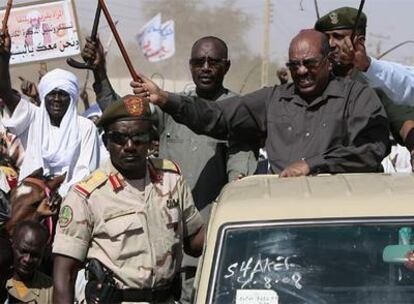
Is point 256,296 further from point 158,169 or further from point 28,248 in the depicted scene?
point 28,248

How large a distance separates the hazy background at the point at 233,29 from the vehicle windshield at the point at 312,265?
10.6m

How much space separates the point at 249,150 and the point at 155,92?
2.27ft

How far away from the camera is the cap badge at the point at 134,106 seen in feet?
13.3

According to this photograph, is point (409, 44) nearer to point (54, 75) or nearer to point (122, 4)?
point (122, 4)

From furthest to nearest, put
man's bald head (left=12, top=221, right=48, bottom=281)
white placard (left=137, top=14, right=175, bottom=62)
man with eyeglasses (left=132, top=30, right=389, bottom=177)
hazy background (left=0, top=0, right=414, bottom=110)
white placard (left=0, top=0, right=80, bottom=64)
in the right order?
hazy background (left=0, top=0, right=414, bottom=110) < white placard (left=137, top=14, right=175, bottom=62) < white placard (left=0, top=0, right=80, bottom=64) < man's bald head (left=12, top=221, right=48, bottom=281) < man with eyeglasses (left=132, top=30, right=389, bottom=177)

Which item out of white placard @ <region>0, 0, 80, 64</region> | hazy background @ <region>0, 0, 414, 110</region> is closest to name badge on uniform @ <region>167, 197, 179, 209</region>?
white placard @ <region>0, 0, 80, 64</region>

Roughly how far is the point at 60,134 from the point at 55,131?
0.24 feet

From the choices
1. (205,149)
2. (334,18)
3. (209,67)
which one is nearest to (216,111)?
(205,149)

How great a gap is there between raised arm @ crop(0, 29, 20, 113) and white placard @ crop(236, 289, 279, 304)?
3018mm

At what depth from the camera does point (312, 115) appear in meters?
4.54

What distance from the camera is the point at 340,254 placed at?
3.23 metres

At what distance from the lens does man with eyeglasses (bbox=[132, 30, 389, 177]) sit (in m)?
4.41

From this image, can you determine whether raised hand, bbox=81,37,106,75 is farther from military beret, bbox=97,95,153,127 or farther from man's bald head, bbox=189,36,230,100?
military beret, bbox=97,95,153,127

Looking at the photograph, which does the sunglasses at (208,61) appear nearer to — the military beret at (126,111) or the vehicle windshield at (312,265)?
the military beret at (126,111)
